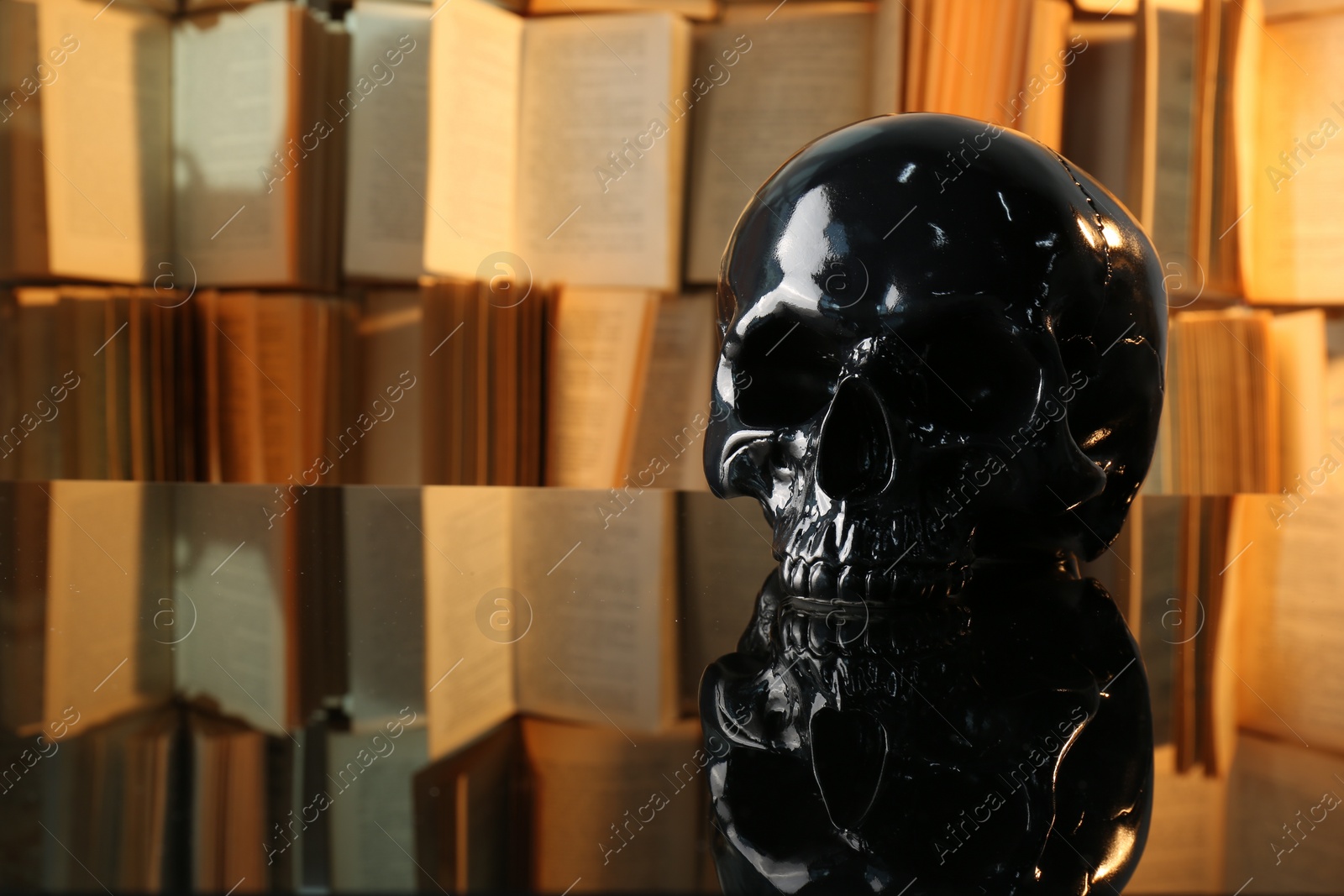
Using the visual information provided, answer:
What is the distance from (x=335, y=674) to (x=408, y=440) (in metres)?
1.23

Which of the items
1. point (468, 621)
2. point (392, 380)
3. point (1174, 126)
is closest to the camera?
point (468, 621)

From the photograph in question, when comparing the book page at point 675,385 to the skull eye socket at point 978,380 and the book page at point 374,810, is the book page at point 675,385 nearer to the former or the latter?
the skull eye socket at point 978,380

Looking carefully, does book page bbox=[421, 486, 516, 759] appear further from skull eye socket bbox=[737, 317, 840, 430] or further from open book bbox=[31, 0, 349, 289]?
open book bbox=[31, 0, 349, 289]

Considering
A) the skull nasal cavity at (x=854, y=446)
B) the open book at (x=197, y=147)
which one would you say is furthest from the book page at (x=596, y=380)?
the skull nasal cavity at (x=854, y=446)

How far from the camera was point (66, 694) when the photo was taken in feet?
1.57

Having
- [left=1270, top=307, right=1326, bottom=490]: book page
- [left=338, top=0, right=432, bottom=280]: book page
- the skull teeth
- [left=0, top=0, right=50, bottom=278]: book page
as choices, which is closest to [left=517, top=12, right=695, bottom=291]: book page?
[left=338, top=0, right=432, bottom=280]: book page

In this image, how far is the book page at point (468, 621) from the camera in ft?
1.50

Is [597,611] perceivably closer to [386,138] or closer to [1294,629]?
[1294,629]

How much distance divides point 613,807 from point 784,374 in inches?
15.8

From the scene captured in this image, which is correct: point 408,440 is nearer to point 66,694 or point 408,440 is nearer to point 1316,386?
point 66,694

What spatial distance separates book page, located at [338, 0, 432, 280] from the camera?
1.61 metres

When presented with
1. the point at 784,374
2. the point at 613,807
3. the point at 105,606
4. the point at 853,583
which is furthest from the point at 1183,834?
the point at 105,606

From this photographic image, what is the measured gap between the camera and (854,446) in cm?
69

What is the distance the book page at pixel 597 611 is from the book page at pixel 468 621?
0.01m
